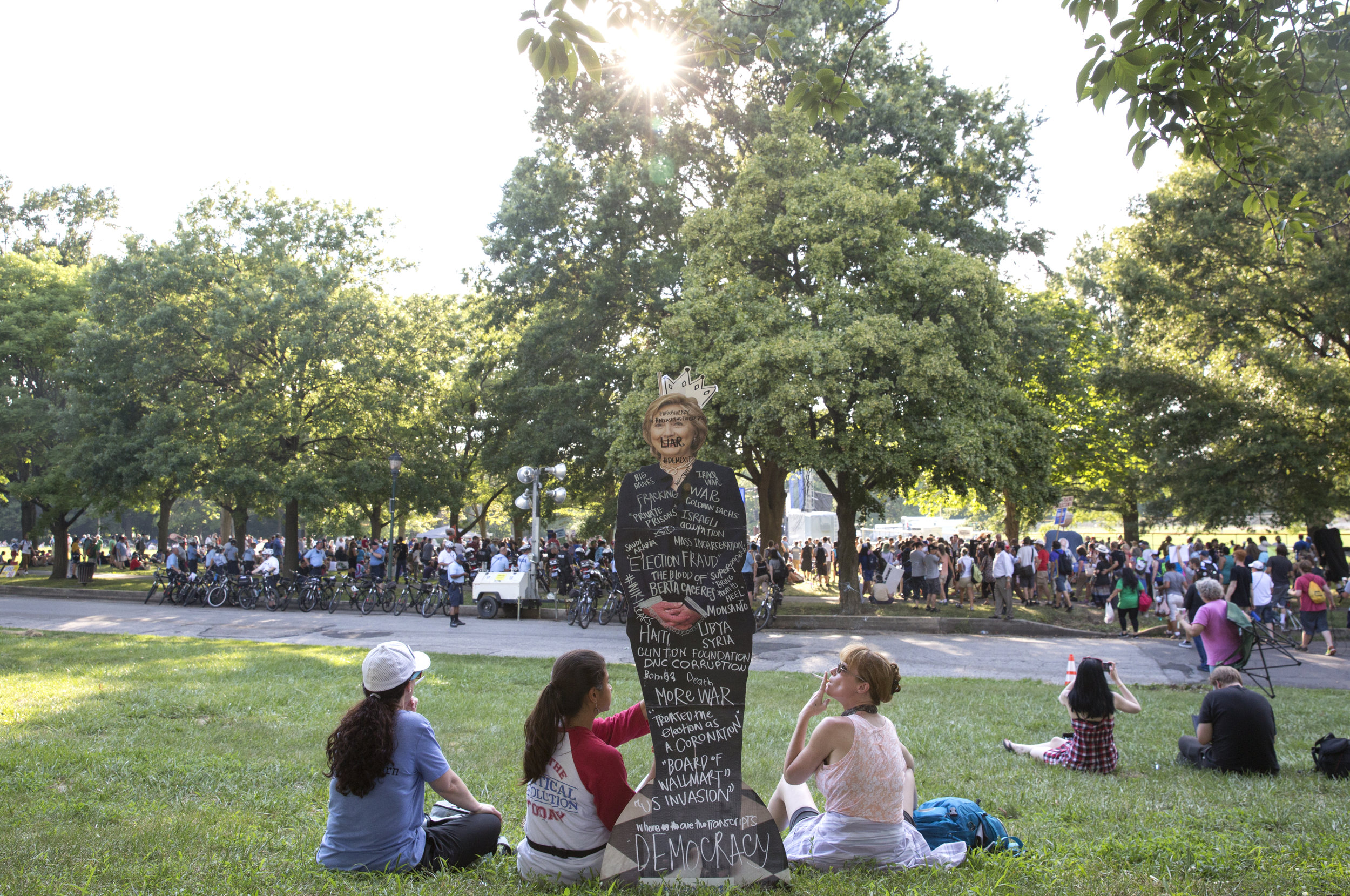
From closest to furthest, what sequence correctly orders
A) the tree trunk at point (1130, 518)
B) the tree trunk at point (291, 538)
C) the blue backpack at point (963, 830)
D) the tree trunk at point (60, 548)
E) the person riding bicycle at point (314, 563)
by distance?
the blue backpack at point (963, 830)
the person riding bicycle at point (314, 563)
the tree trunk at point (291, 538)
the tree trunk at point (60, 548)
the tree trunk at point (1130, 518)

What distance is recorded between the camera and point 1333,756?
661 centimetres

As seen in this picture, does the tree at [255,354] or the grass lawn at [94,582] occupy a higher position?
the tree at [255,354]

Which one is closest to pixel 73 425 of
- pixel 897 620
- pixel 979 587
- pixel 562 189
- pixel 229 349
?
pixel 229 349

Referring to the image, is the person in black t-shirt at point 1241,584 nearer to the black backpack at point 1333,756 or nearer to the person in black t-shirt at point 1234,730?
the black backpack at point 1333,756

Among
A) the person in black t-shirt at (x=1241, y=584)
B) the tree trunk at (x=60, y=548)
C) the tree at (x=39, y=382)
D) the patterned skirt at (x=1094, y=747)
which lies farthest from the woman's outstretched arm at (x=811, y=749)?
the tree trunk at (x=60, y=548)

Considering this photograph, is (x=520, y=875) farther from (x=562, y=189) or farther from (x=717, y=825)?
(x=562, y=189)

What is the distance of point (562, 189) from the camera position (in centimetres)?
2441

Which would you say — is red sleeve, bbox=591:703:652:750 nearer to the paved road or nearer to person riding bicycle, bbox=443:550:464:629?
the paved road

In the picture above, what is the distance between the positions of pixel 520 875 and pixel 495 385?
1003 inches

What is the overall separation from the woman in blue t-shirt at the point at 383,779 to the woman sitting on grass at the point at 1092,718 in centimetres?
462

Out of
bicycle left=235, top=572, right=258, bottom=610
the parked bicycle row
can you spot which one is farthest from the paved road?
bicycle left=235, top=572, right=258, bottom=610

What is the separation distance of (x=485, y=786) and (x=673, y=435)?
3.09 m

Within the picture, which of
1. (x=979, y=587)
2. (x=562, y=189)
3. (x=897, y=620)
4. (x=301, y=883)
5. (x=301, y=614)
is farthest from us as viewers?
(x=979, y=587)

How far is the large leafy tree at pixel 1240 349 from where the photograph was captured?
69.9ft
